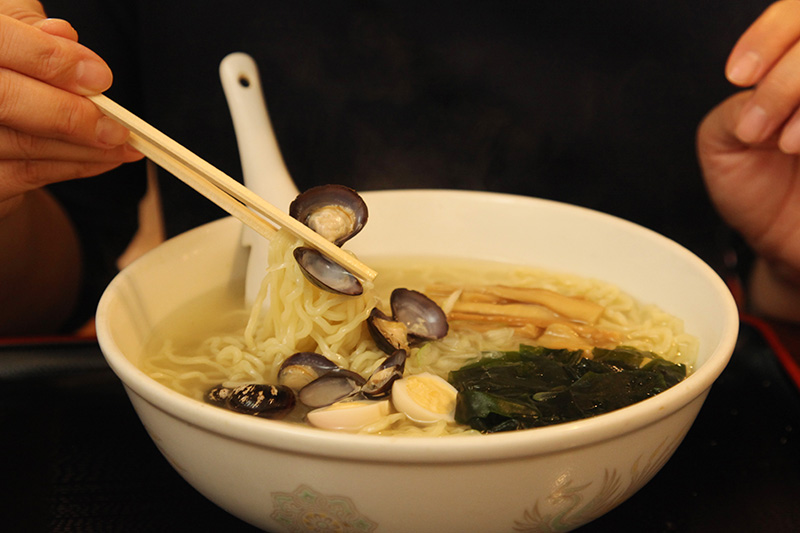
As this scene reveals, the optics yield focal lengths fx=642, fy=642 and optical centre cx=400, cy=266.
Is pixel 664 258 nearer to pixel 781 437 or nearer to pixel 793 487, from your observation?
pixel 781 437

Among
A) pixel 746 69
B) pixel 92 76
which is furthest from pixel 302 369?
pixel 746 69

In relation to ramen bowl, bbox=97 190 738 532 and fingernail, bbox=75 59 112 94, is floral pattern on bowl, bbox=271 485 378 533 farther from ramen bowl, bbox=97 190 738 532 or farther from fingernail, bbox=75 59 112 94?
fingernail, bbox=75 59 112 94

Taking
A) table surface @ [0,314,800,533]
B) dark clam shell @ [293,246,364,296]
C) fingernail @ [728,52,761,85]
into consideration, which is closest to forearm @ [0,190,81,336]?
table surface @ [0,314,800,533]

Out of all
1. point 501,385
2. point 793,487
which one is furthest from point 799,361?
point 501,385

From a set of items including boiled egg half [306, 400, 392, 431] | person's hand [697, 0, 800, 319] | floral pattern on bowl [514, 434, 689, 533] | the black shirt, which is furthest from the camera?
the black shirt

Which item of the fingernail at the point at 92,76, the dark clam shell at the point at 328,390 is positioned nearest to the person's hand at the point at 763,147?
the dark clam shell at the point at 328,390

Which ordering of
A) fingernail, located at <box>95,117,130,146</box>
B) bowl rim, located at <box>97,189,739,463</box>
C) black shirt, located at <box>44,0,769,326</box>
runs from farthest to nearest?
black shirt, located at <box>44,0,769,326</box>
fingernail, located at <box>95,117,130,146</box>
bowl rim, located at <box>97,189,739,463</box>
